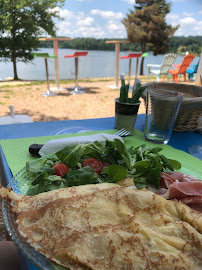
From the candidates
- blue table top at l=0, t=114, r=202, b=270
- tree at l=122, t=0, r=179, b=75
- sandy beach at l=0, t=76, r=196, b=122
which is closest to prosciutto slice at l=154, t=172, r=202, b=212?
blue table top at l=0, t=114, r=202, b=270

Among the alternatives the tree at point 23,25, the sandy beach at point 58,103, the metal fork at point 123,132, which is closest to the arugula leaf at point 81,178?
the metal fork at point 123,132

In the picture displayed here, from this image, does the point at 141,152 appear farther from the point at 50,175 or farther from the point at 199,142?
the point at 199,142

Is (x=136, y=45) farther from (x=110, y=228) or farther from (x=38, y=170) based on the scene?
(x=110, y=228)

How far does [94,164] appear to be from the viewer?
88 centimetres

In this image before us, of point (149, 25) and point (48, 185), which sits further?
point (149, 25)

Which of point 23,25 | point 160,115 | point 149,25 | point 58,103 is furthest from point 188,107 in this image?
point 149,25

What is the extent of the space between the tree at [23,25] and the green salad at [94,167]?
1059 cm

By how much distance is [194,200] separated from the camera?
28.3 inches

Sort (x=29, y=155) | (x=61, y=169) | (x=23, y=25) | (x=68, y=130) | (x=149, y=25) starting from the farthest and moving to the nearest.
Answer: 1. (x=149, y=25)
2. (x=23, y=25)
3. (x=68, y=130)
4. (x=29, y=155)
5. (x=61, y=169)

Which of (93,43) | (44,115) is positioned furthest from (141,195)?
(93,43)

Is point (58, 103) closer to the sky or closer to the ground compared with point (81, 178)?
closer to the ground

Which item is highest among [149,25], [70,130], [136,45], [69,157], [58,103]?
[149,25]

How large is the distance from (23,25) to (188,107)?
10965 mm

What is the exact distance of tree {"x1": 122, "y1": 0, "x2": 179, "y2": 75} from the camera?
43.9 feet
